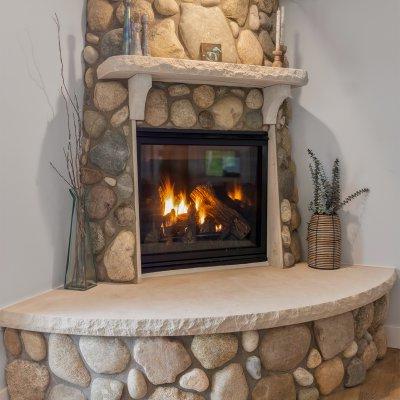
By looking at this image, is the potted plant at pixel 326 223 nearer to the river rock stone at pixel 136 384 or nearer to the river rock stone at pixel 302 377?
the river rock stone at pixel 302 377

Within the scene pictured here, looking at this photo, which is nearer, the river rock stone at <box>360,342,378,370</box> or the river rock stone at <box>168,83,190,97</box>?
the river rock stone at <box>360,342,378,370</box>

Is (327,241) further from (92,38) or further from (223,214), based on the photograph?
(92,38)

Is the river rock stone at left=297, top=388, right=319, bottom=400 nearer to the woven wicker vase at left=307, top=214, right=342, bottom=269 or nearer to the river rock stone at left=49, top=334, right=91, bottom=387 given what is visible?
the woven wicker vase at left=307, top=214, right=342, bottom=269

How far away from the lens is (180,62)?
247 cm

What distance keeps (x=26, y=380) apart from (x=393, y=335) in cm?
204

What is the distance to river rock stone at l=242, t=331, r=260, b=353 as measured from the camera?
215 cm

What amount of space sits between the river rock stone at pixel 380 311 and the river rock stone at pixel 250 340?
863 mm

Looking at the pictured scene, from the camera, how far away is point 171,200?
292cm

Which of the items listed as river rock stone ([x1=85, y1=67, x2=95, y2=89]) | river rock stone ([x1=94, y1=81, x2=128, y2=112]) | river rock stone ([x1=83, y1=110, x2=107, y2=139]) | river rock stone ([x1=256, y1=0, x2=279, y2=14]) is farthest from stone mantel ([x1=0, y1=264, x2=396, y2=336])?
Result: river rock stone ([x1=256, y1=0, x2=279, y2=14])

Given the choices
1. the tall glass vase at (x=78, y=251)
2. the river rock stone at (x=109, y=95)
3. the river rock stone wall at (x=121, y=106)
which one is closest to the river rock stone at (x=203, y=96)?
the river rock stone wall at (x=121, y=106)

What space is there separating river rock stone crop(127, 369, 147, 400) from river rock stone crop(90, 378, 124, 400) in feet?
0.16

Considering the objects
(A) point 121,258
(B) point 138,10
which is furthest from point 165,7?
(A) point 121,258

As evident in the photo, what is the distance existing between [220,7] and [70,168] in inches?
48.1

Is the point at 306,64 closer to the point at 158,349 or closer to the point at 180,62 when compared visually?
the point at 180,62
